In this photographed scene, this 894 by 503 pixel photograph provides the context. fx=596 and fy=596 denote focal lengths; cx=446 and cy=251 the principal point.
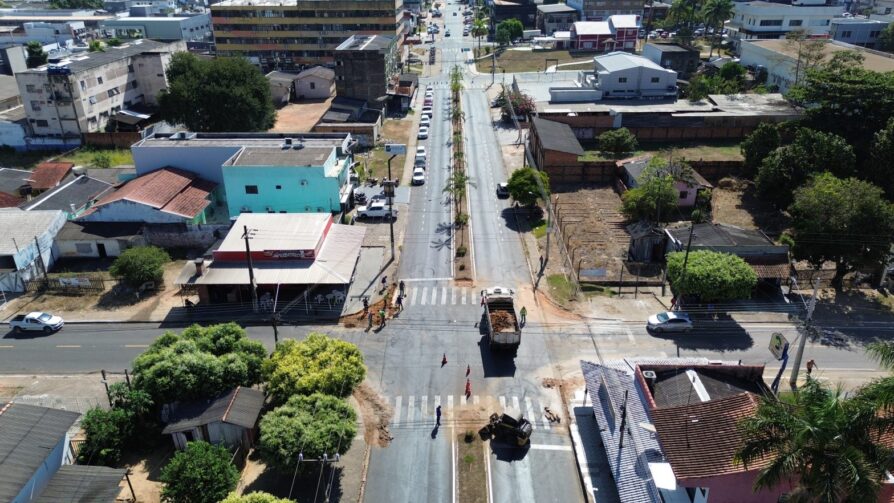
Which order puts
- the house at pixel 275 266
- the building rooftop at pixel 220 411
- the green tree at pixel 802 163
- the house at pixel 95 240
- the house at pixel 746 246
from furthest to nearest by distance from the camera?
1. the green tree at pixel 802 163
2. the house at pixel 95 240
3. the house at pixel 746 246
4. the house at pixel 275 266
5. the building rooftop at pixel 220 411

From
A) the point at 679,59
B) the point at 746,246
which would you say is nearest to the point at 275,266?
the point at 746,246

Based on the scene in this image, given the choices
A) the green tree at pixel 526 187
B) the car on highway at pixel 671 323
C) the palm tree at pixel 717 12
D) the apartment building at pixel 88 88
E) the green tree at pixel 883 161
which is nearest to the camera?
the car on highway at pixel 671 323

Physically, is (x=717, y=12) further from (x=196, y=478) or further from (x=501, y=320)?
(x=196, y=478)

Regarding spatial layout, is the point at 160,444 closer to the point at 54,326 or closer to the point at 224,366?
the point at 224,366

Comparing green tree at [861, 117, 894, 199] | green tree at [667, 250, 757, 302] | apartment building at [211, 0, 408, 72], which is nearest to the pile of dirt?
green tree at [667, 250, 757, 302]

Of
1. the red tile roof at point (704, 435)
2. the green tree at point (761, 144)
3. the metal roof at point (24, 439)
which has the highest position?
the green tree at point (761, 144)

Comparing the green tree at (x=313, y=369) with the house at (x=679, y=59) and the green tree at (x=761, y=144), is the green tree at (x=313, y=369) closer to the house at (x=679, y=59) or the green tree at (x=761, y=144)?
the green tree at (x=761, y=144)

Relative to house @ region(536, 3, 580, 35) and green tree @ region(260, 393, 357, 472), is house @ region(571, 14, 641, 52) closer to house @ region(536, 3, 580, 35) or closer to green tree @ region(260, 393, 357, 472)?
house @ region(536, 3, 580, 35)

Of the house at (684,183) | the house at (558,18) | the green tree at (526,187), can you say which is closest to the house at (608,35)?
the house at (558,18)
